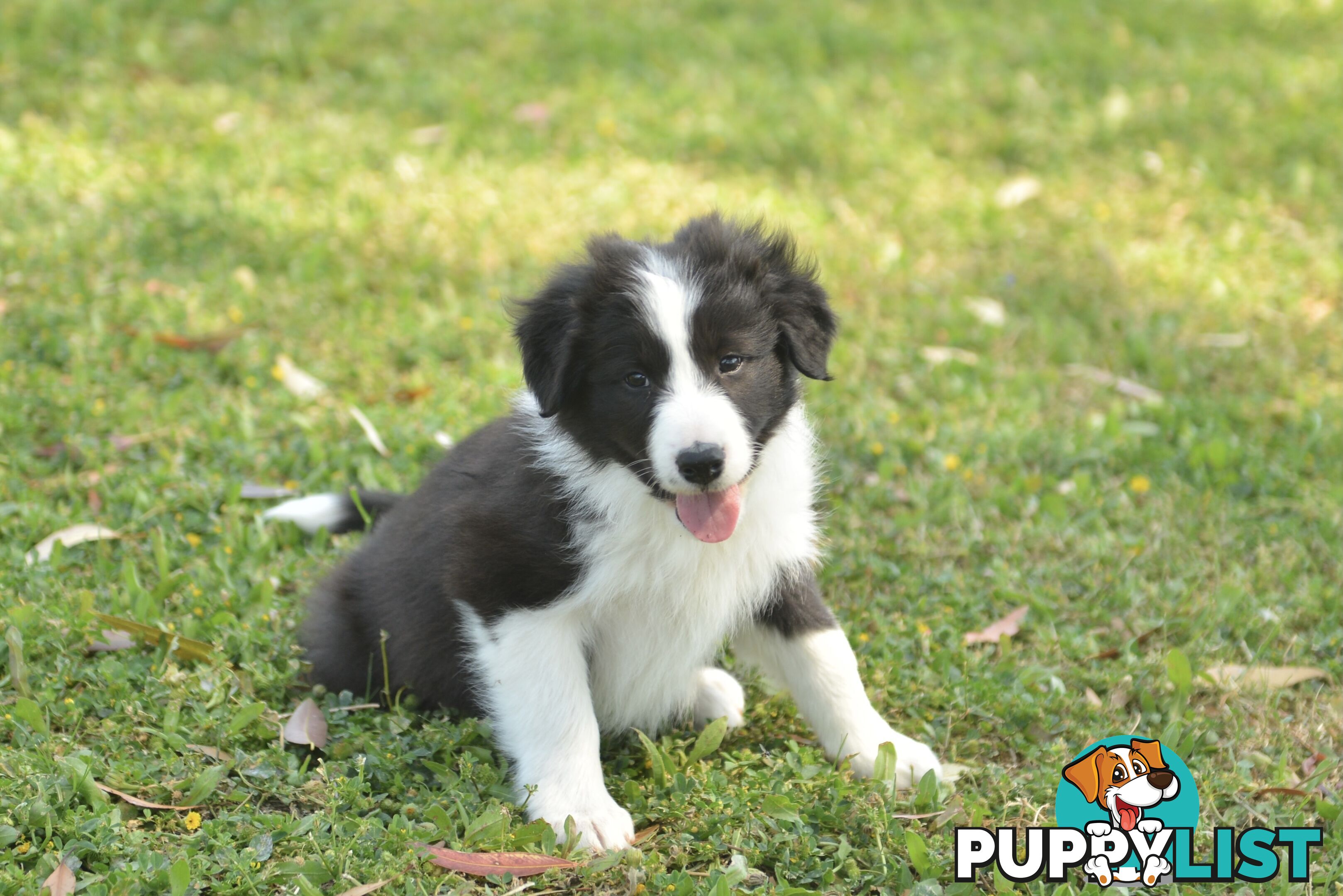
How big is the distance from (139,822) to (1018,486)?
334 centimetres

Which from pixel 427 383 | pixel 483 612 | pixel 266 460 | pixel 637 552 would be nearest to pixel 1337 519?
pixel 637 552

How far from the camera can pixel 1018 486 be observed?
4.92 metres

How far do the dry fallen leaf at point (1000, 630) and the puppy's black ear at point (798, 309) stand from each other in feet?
4.13

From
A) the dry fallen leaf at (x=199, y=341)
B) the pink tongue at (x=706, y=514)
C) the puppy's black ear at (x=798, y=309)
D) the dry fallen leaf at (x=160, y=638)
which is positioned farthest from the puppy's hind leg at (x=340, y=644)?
the dry fallen leaf at (x=199, y=341)

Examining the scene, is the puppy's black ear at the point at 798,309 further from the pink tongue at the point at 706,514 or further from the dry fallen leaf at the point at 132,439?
the dry fallen leaf at the point at 132,439

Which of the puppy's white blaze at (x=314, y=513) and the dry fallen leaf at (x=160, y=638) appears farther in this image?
the puppy's white blaze at (x=314, y=513)

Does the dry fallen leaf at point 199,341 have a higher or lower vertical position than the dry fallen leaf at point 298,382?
higher

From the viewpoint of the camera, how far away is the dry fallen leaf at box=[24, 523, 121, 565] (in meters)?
4.09

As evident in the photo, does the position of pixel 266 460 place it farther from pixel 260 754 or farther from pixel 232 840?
pixel 232 840

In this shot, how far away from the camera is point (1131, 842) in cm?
301

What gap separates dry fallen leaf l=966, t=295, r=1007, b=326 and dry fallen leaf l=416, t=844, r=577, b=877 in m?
4.08

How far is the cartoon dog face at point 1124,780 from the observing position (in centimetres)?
309

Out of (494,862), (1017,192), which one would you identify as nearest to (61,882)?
(494,862)

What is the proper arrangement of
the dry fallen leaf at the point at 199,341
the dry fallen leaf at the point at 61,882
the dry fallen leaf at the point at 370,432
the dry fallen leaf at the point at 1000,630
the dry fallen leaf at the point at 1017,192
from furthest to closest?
the dry fallen leaf at the point at 1017,192, the dry fallen leaf at the point at 199,341, the dry fallen leaf at the point at 370,432, the dry fallen leaf at the point at 1000,630, the dry fallen leaf at the point at 61,882
